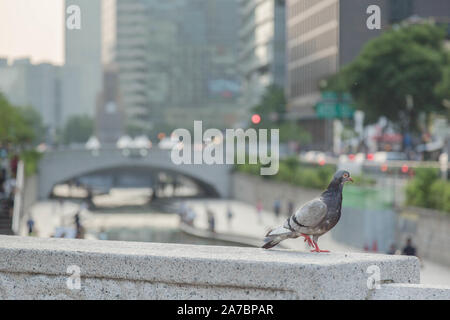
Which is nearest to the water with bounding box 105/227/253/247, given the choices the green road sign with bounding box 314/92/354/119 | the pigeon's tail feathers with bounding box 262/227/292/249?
the green road sign with bounding box 314/92/354/119

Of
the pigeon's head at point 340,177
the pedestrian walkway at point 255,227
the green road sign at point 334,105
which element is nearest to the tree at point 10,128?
the pedestrian walkway at point 255,227

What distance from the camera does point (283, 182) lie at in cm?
6912

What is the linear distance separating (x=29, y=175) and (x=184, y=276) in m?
66.6

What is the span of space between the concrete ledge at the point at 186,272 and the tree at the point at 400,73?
54.4 meters

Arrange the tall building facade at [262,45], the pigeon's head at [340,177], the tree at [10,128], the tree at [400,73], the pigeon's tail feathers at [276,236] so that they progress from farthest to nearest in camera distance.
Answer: the tall building facade at [262,45], the tree at [10,128], the tree at [400,73], the pigeon's head at [340,177], the pigeon's tail feathers at [276,236]

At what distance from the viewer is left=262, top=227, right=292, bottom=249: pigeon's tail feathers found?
27.0 ft

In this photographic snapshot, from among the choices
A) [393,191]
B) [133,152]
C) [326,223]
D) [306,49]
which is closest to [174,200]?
[133,152]

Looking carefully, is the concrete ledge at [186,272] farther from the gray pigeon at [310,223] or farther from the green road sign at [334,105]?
the green road sign at [334,105]

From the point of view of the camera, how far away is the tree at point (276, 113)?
97375 mm

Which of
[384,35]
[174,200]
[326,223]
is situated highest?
[384,35]

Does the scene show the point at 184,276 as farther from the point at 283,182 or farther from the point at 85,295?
the point at 283,182

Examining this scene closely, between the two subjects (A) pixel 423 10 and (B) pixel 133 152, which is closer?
(A) pixel 423 10
